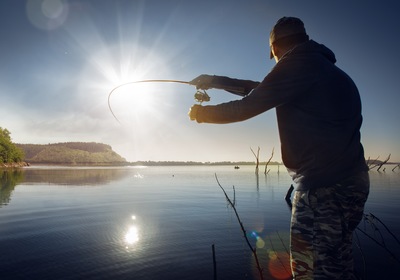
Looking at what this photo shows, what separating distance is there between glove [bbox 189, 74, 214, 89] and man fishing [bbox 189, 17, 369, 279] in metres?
1.41

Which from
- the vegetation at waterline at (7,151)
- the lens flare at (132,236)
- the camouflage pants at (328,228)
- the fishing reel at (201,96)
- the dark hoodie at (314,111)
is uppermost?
the vegetation at waterline at (7,151)

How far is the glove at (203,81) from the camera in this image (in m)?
3.80

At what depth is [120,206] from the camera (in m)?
20.2


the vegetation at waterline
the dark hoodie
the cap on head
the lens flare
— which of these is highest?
the vegetation at waterline

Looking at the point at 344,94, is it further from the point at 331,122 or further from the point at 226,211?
the point at 226,211

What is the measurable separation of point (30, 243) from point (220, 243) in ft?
25.9

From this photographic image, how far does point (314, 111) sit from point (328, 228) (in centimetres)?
108

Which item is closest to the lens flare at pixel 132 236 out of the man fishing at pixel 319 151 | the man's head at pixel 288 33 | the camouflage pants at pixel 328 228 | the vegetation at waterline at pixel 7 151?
the camouflage pants at pixel 328 228

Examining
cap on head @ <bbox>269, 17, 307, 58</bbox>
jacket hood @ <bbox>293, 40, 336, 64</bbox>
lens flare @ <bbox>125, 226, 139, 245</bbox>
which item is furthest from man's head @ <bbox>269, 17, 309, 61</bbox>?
lens flare @ <bbox>125, 226, 139, 245</bbox>

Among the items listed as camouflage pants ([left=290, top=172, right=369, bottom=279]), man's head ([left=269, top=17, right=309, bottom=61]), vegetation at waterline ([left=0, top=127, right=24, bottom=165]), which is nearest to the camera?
camouflage pants ([left=290, top=172, right=369, bottom=279])

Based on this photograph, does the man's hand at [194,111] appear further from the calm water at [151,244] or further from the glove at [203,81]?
the calm water at [151,244]

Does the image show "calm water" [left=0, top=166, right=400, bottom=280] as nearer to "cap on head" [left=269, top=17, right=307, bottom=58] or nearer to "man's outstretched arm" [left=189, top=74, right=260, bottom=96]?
"man's outstretched arm" [left=189, top=74, right=260, bottom=96]

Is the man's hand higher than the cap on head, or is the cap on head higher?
the cap on head

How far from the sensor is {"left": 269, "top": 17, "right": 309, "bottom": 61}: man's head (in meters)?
2.72
